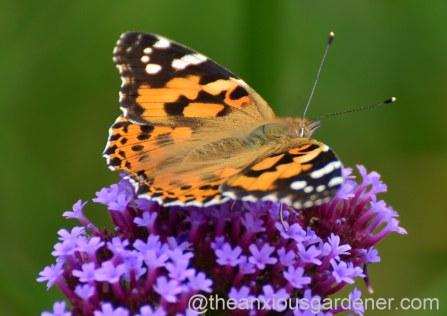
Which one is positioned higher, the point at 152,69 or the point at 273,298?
the point at 152,69

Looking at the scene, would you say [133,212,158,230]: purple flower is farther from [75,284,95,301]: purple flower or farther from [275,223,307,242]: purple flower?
[275,223,307,242]: purple flower

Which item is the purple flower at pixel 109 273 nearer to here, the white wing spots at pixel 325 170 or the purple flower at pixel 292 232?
the purple flower at pixel 292 232

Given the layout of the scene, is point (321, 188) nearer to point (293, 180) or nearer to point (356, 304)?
point (293, 180)

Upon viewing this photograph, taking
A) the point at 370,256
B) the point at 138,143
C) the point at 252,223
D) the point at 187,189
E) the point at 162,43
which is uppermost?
the point at 162,43

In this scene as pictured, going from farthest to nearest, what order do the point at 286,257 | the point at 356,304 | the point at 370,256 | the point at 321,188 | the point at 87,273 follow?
the point at 370,256 < the point at 356,304 < the point at 286,257 < the point at 87,273 < the point at 321,188

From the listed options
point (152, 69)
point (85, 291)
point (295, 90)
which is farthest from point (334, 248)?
point (295, 90)

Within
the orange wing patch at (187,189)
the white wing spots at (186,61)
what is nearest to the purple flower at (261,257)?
the orange wing patch at (187,189)

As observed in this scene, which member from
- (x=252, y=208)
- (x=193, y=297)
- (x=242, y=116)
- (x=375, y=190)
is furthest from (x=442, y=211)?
(x=193, y=297)
